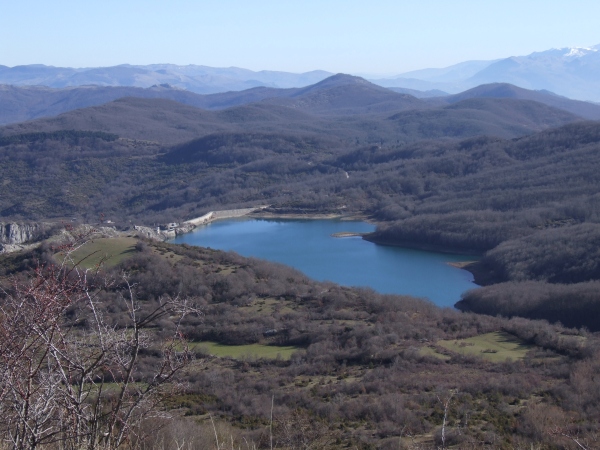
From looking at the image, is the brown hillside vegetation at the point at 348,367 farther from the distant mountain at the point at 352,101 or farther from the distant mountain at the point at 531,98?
the distant mountain at the point at 531,98

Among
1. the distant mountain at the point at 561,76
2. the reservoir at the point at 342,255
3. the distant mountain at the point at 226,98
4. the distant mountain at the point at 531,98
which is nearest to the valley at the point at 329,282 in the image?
the reservoir at the point at 342,255

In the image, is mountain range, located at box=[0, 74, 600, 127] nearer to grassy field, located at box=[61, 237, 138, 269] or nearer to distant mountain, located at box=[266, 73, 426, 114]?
distant mountain, located at box=[266, 73, 426, 114]

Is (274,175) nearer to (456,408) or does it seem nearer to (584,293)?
(584,293)

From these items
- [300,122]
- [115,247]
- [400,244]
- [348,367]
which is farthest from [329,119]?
[348,367]

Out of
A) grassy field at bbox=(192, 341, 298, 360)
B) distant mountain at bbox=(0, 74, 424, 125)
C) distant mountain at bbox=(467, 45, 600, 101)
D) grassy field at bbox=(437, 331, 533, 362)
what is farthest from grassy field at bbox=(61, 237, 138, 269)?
distant mountain at bbox=(467, 45, 600, 101)

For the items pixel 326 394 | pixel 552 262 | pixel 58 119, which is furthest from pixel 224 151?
pixel 326 394

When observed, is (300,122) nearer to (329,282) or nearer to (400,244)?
(400,244)

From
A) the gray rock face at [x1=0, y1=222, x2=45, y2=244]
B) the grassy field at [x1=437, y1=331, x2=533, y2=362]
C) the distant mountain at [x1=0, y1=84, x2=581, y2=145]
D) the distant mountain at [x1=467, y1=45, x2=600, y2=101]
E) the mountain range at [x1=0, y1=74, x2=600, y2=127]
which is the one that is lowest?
the gray rock face at [x1=0, y1=222, x2=45, y2=244]
